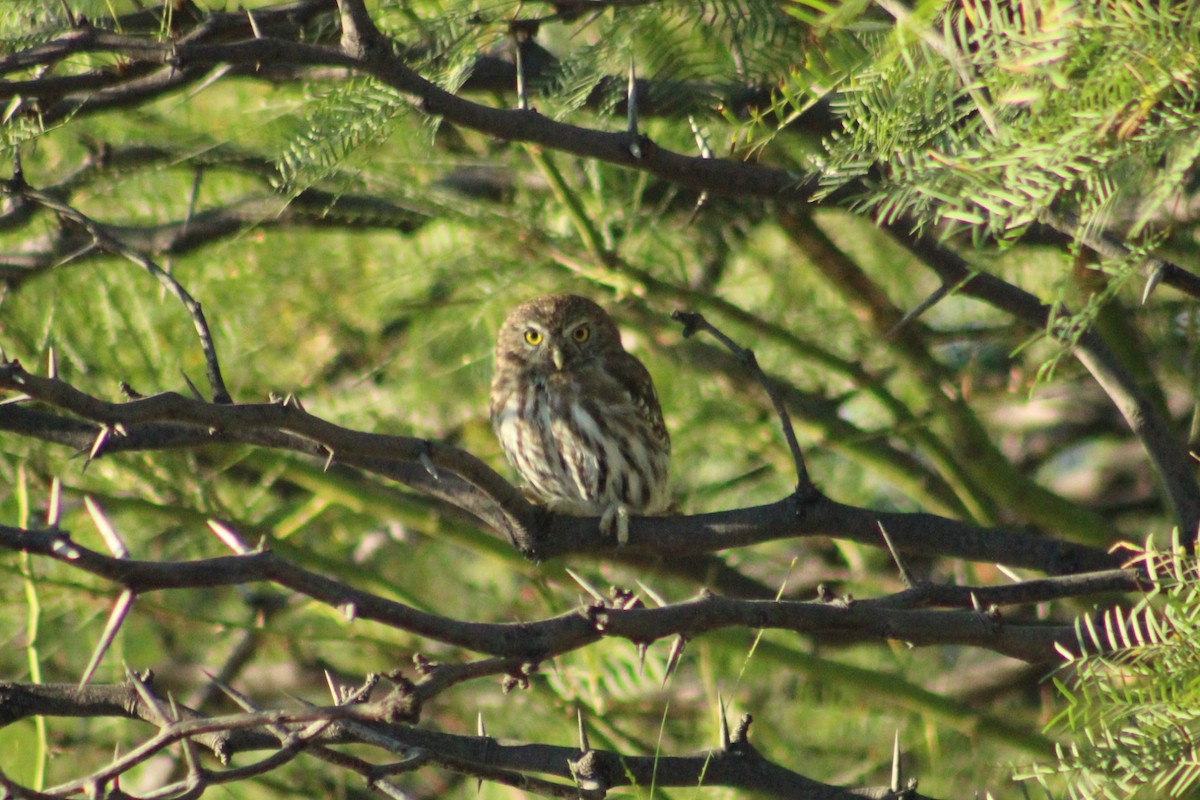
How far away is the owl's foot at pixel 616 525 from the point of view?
3.17 meters

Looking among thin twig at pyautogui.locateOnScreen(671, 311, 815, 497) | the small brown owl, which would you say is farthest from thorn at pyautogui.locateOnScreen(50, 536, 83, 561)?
the small brown owl

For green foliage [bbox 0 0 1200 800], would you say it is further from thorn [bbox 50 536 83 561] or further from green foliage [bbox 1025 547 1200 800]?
thorn [bbox 50 536 83 561]

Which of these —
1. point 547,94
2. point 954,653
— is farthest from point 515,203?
point 954,653

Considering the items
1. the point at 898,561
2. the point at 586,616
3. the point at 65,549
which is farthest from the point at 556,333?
the point at 65,549

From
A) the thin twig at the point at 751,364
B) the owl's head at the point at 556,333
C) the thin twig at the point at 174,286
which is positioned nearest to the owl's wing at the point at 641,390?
the owl's head at the point at 556,333

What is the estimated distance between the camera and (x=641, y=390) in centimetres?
517

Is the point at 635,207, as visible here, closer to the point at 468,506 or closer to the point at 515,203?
the point at 515,203

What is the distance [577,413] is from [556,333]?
1.47 ft

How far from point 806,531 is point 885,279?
2.90 metres

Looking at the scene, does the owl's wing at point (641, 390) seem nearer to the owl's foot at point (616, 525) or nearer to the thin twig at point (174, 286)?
the owl's foot at point (616, 525)

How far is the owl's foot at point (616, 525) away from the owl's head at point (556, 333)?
79.4 inches

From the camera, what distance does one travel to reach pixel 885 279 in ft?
18.8

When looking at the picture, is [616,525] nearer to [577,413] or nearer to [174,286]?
[174,286]

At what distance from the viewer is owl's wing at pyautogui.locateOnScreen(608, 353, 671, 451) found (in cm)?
510
